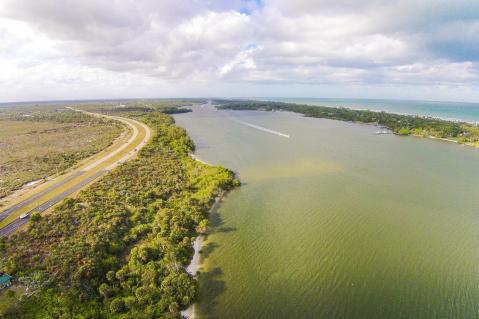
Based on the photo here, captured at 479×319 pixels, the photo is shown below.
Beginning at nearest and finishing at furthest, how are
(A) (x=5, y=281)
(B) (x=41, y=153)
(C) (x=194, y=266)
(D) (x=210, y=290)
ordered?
(A) (x=5, y=281)
(D) (x=210, y=290)
(C) (x=194, y=266)
(B) (x=41, y=153)

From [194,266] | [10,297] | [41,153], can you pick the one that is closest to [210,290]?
[194,266]

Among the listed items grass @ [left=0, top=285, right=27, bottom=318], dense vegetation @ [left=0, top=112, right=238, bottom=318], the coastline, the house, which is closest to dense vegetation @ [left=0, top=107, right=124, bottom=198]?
dense vegetation @ [left=0, top=112, right=238, bottom=318]

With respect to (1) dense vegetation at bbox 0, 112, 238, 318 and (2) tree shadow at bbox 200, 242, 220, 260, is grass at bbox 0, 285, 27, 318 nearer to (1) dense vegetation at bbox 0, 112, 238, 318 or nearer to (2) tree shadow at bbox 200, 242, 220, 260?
(1) dense vegetation at bbox 0, 112, 238, 318

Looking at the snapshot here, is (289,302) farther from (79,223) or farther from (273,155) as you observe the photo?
(273,155)

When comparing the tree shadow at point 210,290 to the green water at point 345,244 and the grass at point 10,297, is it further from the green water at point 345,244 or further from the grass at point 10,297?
the grass at point 10,297

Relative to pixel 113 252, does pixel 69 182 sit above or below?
above

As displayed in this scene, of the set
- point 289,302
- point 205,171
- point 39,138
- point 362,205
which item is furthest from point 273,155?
point 39,138

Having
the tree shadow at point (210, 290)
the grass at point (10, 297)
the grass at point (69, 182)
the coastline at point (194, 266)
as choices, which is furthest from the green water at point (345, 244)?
the grass at point (69, 182)

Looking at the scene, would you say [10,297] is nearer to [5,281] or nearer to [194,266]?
[5,281]
